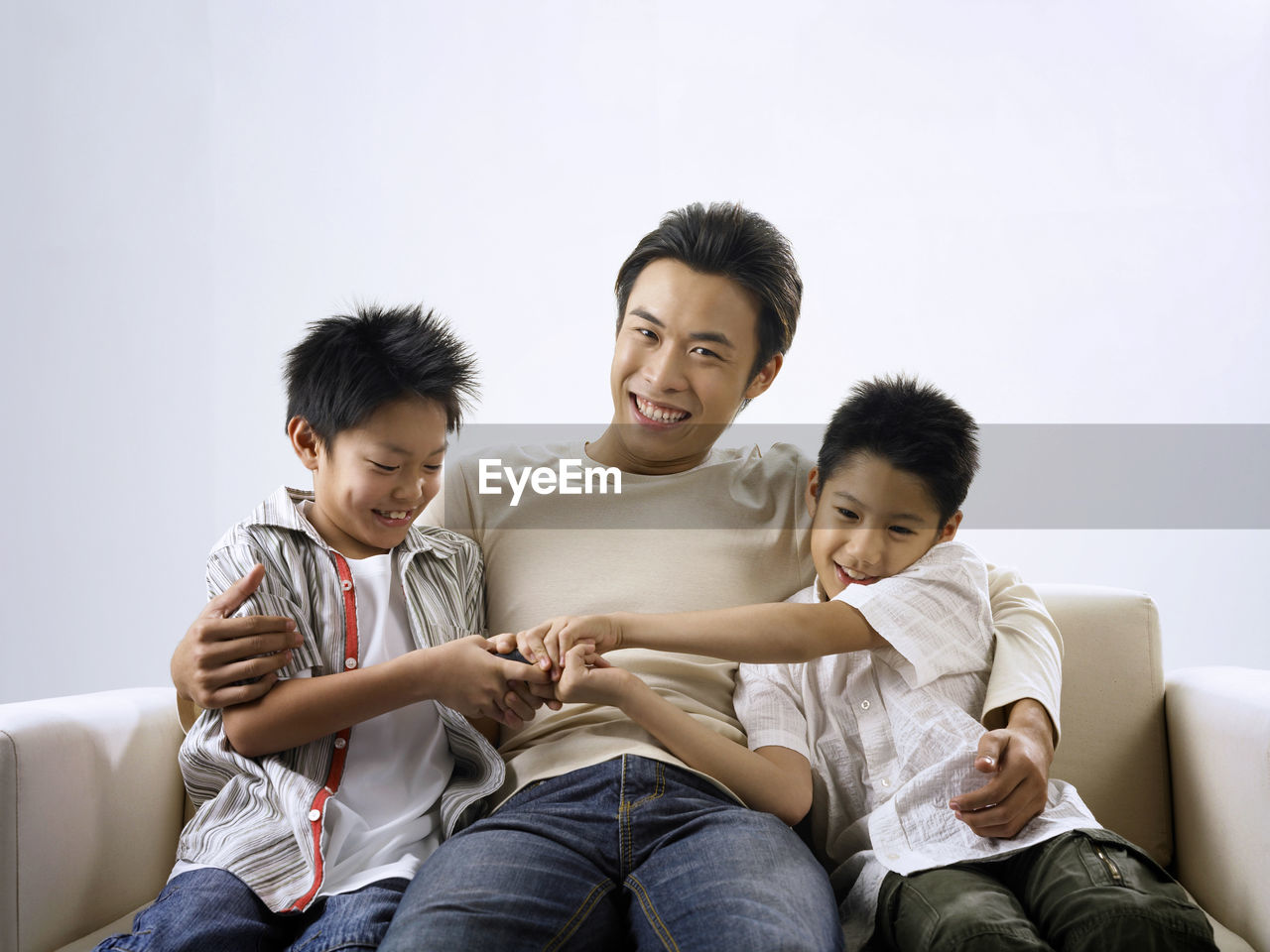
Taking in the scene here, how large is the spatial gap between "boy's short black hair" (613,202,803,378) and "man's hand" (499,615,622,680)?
0.47 m

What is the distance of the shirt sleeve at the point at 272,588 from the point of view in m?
1.09

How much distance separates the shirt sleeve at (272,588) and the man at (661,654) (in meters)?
0.05

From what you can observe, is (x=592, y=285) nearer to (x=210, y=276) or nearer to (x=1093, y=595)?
(x=210, y=276)

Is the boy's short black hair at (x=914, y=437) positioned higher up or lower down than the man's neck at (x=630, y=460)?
higher up

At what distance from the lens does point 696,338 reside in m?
1.32

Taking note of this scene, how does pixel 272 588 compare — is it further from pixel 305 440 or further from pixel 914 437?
pixel 914 437

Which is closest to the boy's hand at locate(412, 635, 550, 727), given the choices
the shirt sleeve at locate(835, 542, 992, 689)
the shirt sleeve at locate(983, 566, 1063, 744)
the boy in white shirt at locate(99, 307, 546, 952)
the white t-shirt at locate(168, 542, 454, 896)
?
the boy in white shirt at locate(99, 307, 546, 952)

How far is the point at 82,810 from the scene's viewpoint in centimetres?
111

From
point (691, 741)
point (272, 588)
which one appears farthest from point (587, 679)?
point (272, 588)

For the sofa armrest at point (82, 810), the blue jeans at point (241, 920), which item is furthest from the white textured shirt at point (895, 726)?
the sofa armrest at point (82, 810)

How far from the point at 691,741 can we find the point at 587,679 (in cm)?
14

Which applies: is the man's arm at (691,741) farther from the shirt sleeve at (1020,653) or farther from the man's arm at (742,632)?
the shirt sleeve at (1020,653)

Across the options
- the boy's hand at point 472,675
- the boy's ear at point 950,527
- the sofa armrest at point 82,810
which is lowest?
the sofa armrest at point 82,810

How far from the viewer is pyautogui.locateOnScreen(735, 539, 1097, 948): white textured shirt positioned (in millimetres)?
1062
